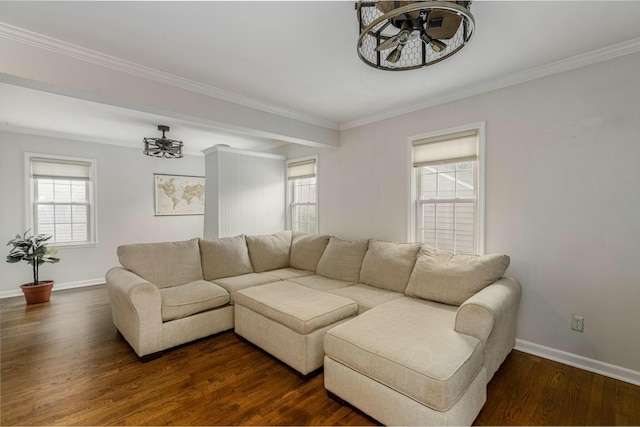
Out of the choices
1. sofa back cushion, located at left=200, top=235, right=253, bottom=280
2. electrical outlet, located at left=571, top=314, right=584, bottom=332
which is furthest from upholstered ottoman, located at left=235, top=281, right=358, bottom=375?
electrical outlet, located at left=571, top=314, right=584, bottom=332

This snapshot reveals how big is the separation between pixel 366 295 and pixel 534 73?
8.05 feet

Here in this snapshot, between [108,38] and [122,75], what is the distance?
398 millimetres

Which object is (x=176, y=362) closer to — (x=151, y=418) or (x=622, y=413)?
(x=151, y=418)

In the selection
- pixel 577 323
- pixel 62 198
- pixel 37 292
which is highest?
pixel 62 198

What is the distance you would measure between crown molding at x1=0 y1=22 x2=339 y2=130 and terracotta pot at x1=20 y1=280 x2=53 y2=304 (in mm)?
3409

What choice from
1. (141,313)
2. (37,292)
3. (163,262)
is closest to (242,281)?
(163,262)

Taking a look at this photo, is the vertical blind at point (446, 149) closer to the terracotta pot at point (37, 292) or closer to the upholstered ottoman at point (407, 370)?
the upholstered ottoman at point (407, 370)

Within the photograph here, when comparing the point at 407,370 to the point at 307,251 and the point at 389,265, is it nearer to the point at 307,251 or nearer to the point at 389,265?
the point at 389,265

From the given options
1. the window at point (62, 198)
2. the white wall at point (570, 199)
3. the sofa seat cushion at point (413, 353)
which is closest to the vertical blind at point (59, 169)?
the window at point (62, 198)

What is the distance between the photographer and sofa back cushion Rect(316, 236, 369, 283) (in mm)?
3301

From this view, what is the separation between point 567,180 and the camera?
2404 mm

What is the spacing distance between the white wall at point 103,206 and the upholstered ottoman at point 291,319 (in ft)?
11.3

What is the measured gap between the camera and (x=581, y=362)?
234cm

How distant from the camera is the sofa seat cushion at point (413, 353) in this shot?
59.0 inches
